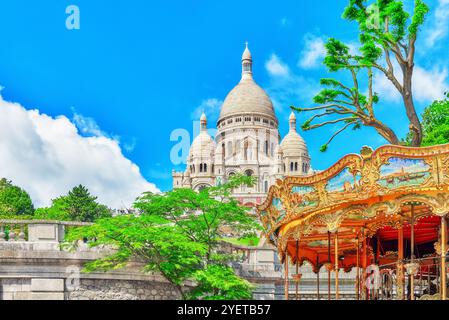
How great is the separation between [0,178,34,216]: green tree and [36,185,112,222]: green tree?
1448 mm

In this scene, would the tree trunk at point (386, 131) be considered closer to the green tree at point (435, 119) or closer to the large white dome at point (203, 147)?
the green tree at point (435, 119)

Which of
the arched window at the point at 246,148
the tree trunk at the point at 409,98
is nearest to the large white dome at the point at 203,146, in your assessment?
the arched window at the point at 246,148

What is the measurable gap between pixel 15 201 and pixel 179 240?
157 feet

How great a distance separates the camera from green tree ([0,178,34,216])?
57.7 metres

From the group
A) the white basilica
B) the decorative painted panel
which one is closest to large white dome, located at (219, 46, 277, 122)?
the white basilica

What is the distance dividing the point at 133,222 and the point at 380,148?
29.5 ft

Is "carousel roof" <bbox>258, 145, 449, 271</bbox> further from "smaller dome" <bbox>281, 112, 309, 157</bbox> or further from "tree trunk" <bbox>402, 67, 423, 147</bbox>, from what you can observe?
"smaller dome" <bbox>281, 112, 309, 157</bbox>

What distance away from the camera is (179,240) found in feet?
56.0

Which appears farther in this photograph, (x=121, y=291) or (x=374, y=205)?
(x=121, y=291)

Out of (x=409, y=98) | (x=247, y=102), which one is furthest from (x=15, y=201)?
(x=247, y=102)

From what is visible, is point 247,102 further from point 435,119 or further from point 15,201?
point 435,119

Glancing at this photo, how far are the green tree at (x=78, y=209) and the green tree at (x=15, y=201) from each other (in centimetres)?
145
